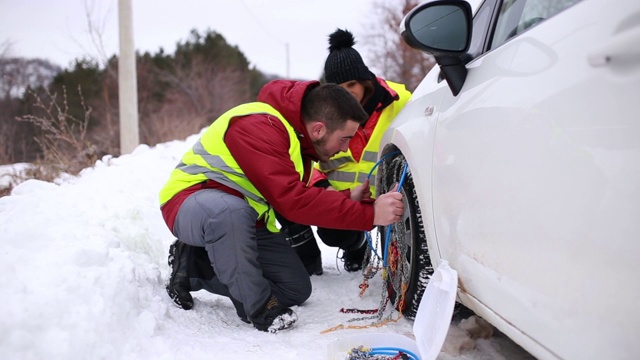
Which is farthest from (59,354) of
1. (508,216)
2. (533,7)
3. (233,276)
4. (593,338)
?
(533,7)

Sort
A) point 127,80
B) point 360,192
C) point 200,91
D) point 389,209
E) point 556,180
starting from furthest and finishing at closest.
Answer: point 200,91, point 127,80, point 360,192, point 389,209, point 556,180

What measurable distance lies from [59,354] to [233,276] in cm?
84

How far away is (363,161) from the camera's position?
3131 mm

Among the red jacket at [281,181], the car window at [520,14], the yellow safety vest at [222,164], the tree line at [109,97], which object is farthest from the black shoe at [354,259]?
the tree line at [109,97]

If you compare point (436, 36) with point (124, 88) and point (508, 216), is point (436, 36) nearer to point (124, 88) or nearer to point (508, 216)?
point (508, 216)

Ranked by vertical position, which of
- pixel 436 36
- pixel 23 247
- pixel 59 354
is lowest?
pixel 59 354

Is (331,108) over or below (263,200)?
over

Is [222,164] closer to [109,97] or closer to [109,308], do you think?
[109,308]

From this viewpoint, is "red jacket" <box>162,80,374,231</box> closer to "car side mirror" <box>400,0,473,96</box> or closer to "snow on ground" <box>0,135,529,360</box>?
"snow on ground" <box>0,135,529,360</box>

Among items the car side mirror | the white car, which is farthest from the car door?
the car side mirror

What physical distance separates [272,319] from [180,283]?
55 centimetres

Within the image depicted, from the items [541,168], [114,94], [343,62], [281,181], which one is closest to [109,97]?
[114,94]

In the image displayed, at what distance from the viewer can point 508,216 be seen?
125 cm

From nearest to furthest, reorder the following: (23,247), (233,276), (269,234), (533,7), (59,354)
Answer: (533,7), (59,354), (23,247), (233,276), (269,234)
